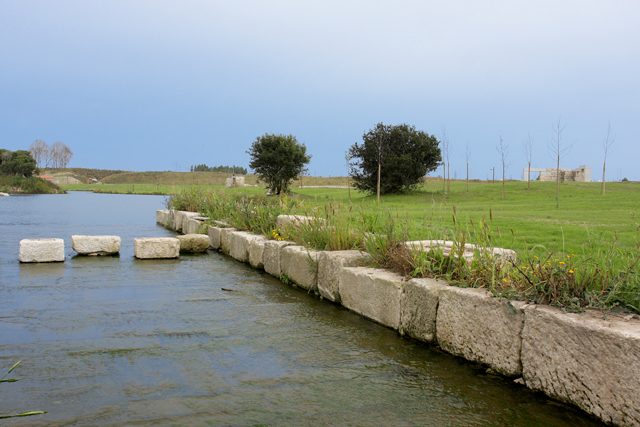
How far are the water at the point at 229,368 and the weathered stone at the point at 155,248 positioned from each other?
10.1ft

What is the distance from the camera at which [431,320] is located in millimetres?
4301

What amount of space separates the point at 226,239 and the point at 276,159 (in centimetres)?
2492

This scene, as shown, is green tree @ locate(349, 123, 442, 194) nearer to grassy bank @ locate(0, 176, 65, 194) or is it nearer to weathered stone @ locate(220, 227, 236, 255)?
weathered stone @ locate(220, 227, 236, 255)

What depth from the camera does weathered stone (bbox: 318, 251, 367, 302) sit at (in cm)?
580

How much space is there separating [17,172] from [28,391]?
69936mm

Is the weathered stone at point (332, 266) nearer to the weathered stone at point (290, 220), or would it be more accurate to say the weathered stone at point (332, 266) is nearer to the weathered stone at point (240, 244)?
the weathered stone at point (290, 220)

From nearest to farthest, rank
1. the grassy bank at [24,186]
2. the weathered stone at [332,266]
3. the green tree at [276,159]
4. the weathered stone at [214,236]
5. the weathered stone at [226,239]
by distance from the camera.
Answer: the weathered stone at [332,266], the weathered stone at [226,239], the weathered stone at [214,236], the green tree at [276,159], the grassy bank at [24,186]

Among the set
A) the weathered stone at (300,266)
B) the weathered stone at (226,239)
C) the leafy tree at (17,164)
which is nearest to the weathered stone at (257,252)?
the weathered stone at (300,266)

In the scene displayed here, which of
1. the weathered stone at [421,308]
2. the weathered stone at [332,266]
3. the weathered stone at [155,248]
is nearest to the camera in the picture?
the weathered stone at [421,308]

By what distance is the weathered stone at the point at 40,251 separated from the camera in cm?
887

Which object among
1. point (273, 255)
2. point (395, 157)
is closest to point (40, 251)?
point (273, 255)

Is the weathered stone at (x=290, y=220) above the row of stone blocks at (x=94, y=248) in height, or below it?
above

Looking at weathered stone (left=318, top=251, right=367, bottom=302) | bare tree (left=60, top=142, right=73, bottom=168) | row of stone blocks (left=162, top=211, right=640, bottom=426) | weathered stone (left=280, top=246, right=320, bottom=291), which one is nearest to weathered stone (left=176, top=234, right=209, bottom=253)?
weathered stone (left=280, top=246, right=320, bottom=291)

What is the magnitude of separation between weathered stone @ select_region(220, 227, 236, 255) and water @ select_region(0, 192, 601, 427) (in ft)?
13.4
